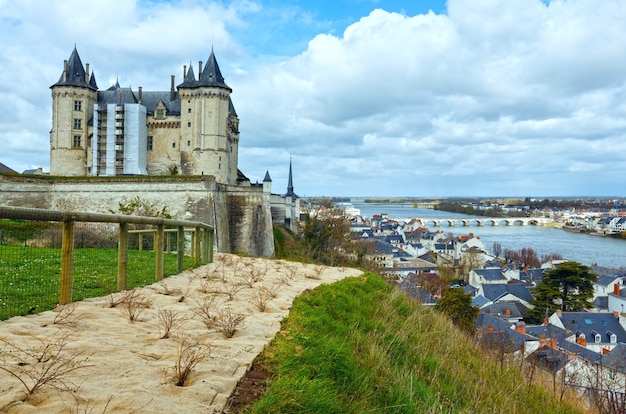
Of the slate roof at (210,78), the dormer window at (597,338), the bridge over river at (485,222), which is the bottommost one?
the dormer window at (597,338)

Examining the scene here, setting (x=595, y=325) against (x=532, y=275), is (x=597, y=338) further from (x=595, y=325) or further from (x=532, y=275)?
(x=532, y=275)

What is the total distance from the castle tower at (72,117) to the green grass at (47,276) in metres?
40.3

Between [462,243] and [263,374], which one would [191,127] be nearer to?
[263,374]

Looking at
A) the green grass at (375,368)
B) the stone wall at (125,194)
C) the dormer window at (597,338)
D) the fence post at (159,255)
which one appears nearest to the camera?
the green grass at (375,368)

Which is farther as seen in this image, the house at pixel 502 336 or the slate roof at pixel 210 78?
the slate roof at pixel 210 78

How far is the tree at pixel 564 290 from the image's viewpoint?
32.2m

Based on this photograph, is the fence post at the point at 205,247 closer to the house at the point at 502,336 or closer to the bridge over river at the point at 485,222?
the house at the point at 502,336

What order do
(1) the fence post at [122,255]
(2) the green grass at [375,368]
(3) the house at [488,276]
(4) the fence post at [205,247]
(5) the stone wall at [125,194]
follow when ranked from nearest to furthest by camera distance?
(2) the green grass at [375,368], (1) the fence post at [122,255], (4) the fence post at [205,247], (5) the stone wall at [125,194], (3) the house at [488,276]

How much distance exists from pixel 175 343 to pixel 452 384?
2.91 m

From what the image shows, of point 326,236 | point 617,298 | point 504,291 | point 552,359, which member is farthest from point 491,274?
point 552,359

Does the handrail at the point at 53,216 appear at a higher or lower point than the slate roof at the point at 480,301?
higher

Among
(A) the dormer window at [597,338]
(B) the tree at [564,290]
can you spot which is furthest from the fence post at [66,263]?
(B) the tree at [564,290]

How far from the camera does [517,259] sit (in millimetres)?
60719

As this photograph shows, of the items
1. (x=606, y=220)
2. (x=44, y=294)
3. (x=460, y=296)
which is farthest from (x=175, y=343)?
(x=606, y=220)
